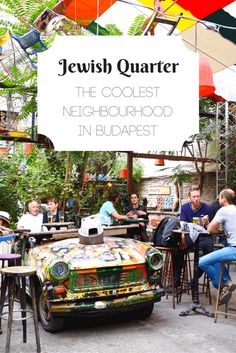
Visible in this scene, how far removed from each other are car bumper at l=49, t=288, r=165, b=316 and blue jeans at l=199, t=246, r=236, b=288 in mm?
939

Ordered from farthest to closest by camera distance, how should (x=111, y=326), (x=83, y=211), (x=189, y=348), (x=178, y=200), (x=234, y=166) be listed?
(x=178, y=200)
(x=234, y=166)
(x=83, y=211)
(x=111, y=326)
(x=189, y=348)

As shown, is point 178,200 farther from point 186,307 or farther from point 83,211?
point 186,307

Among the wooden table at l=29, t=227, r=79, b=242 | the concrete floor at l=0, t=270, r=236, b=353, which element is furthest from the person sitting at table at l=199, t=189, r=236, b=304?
the wooden table at l=29, t=227, r=79, b=242

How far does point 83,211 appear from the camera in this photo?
1148cm

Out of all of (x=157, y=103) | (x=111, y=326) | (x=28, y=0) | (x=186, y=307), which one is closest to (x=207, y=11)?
(x=28, y=0)

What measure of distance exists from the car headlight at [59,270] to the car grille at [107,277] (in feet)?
0.31

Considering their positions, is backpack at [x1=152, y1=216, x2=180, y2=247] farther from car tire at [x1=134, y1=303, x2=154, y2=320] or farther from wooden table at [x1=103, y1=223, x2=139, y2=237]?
car tire at [x1=134, y1=303, x2=154, y2=320]

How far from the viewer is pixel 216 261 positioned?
5.40 metres

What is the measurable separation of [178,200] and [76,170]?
465 cm

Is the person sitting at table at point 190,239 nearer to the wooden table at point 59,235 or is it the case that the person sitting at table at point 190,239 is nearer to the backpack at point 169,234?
the backpack at point 169,234

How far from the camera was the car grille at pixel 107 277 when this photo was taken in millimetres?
4723

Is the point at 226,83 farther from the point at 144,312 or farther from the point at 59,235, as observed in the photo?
the point at 144,312

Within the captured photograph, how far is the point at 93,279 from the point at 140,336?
87 cm

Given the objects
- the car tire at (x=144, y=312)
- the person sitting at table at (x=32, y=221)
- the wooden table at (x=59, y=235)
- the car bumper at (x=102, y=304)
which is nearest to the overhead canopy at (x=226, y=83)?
the person sitting at table at (x=32, y=221)
